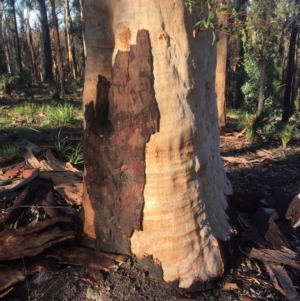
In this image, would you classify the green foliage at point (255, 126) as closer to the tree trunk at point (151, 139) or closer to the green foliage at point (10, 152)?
the green foliage at point (10, 152)

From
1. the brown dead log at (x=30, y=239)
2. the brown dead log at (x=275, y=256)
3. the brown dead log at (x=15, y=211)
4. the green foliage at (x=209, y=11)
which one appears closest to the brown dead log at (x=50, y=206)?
the brown dead log at (x=15, y=211)

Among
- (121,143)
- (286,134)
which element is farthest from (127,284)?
(286,134)

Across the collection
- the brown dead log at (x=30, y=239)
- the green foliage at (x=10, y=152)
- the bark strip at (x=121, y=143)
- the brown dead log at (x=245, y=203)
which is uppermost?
the bark strip at (x=121, y=143)

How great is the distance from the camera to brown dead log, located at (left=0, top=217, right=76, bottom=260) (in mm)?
2684

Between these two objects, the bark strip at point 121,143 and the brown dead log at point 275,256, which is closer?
the bark strip at point 121,143

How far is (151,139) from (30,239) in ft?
4.03

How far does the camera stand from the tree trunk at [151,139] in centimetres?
247

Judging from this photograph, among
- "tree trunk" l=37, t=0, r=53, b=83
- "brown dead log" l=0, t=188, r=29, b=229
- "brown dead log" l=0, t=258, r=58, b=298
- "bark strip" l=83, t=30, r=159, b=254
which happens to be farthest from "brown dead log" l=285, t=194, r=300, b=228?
"tree trunk" l=37, t=0, r=53, b=83

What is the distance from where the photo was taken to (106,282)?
261 cm

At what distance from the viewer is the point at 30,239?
280cm

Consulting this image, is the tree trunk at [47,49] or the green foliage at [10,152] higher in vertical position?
the tree trunk at [47,49]

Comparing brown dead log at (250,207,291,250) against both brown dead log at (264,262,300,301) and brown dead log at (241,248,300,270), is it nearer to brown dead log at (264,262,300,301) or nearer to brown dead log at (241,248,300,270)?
brown dead log at (241,248,300,270)

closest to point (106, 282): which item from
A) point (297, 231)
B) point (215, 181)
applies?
point (215, 181)

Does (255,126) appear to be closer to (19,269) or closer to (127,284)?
(127,284)
